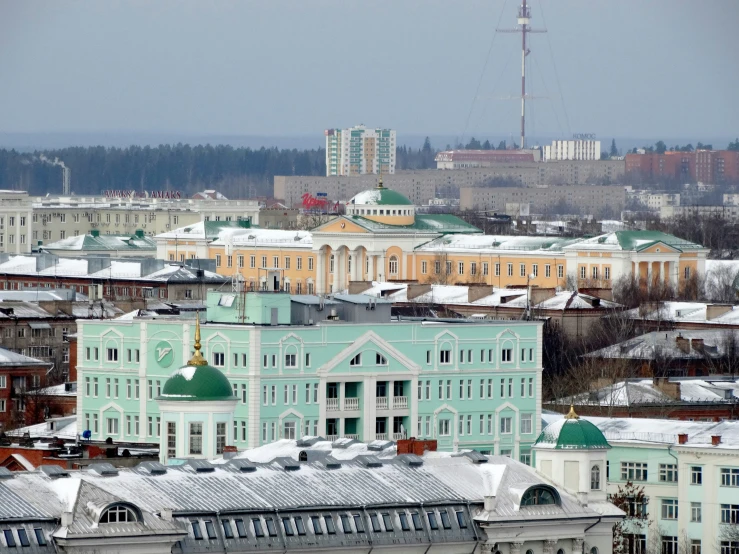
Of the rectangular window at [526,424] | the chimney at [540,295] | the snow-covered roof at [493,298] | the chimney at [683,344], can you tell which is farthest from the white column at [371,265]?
the rectangular window at [526,424]

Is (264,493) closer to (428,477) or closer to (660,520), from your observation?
(428,477)

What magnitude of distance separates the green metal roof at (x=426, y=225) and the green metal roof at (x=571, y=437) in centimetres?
9546

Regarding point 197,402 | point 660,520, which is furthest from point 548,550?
point 660,520

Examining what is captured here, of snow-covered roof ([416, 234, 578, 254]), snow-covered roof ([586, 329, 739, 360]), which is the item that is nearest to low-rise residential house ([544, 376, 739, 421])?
snow-covered roof ([586, 329, 739, 360])

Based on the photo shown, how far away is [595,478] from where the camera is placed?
5512 centimetres

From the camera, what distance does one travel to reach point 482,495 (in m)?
51.2

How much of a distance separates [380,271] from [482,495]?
100475 mm

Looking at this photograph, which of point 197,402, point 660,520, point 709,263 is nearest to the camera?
point 197,402

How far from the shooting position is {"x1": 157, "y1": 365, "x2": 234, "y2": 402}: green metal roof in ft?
197

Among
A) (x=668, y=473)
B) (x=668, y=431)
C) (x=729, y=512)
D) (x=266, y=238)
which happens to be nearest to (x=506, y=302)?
(x=266, y=238)

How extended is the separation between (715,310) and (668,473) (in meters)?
45.3

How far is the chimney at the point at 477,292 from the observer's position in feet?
392

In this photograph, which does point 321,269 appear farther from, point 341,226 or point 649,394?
point 649,394

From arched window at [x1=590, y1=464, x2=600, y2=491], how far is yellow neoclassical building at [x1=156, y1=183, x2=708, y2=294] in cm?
8234
